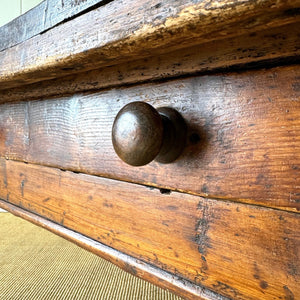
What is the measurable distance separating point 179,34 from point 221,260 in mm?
278

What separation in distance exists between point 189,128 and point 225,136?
5 cm

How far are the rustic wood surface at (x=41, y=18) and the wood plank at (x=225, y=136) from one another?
133mm

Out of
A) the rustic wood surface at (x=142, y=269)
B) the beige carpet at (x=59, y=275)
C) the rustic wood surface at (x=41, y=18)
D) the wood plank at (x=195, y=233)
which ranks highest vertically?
the rustic wood surface at (x=41, y=18)

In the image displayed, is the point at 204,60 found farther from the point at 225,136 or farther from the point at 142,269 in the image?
the point at 142,269

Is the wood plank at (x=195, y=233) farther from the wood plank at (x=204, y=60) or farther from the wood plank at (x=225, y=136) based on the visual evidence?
the wood plank at (x=204, y=60)

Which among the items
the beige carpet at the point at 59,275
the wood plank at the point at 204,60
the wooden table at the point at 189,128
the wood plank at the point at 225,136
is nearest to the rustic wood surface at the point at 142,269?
the wooden table at the point at 189,128

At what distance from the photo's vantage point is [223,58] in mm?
354

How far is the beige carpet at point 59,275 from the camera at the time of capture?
935 millimetres

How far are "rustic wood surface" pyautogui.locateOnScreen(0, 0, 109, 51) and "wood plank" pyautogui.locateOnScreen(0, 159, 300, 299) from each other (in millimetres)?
263

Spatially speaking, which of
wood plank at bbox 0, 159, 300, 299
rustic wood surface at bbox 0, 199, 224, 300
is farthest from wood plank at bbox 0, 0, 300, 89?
rustic wood surface at bbox 0, 199, 224, 300

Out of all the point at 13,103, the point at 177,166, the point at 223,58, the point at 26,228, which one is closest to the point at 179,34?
the point at 223,58

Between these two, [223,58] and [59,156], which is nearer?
[223,58]

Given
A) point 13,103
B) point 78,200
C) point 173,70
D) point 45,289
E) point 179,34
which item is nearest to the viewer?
point 179,34

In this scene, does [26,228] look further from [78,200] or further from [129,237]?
[129,237]
